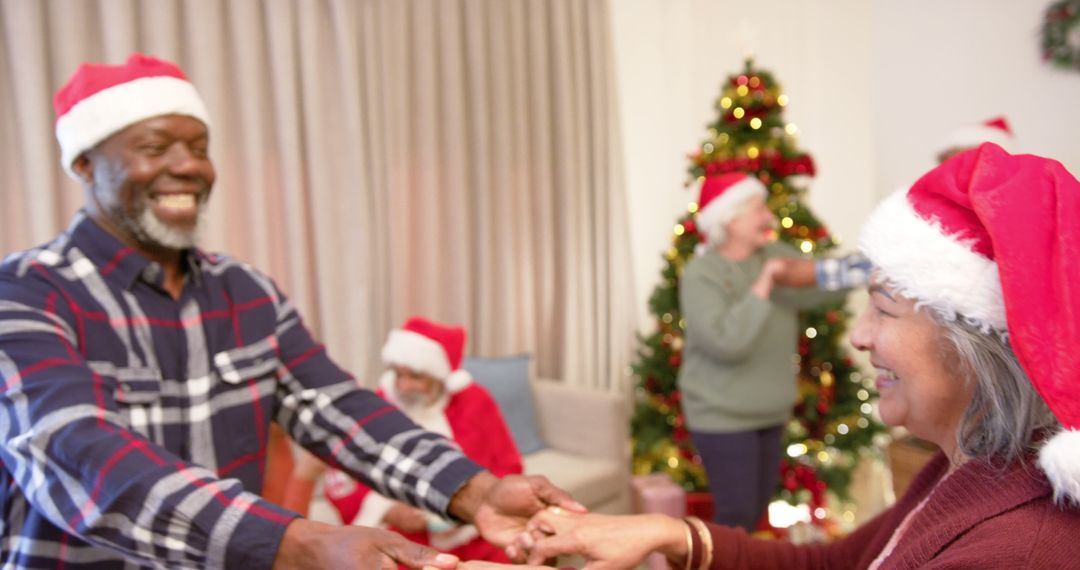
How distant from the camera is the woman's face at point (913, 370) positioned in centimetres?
123

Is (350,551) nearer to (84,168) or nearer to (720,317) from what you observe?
(84,168)

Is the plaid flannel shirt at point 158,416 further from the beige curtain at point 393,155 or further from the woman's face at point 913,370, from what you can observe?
the beige curtain at point 393,155

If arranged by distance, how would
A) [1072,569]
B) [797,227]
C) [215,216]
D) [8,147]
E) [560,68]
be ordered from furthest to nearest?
1. [560,68]
2. [797,227]
3. [215,216]
4. [8,147]
5. [1072,569]

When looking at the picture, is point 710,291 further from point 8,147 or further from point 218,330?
point 8,147

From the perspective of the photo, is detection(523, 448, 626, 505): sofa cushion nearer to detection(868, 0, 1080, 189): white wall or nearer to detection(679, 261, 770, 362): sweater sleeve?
detection(679, 261, 770, 362): sweater sleeve

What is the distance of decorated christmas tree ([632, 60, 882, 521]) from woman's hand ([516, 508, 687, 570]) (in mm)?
2727

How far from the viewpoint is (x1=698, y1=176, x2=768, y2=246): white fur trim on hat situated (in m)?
3.36

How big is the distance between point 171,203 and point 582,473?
268cm

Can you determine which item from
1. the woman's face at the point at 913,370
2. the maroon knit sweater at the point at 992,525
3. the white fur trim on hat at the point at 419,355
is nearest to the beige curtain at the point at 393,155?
the white fur trim on hat at the point at 419,355

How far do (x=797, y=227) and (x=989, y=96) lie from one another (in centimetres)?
223

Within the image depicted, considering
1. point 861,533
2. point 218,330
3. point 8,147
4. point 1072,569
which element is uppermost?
point 8,147

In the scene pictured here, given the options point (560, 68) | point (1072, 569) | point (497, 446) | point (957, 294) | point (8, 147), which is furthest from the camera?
point (560, 68)

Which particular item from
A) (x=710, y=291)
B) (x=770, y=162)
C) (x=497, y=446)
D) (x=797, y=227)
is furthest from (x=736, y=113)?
(x=497, y=446)

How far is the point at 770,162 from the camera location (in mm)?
4184
